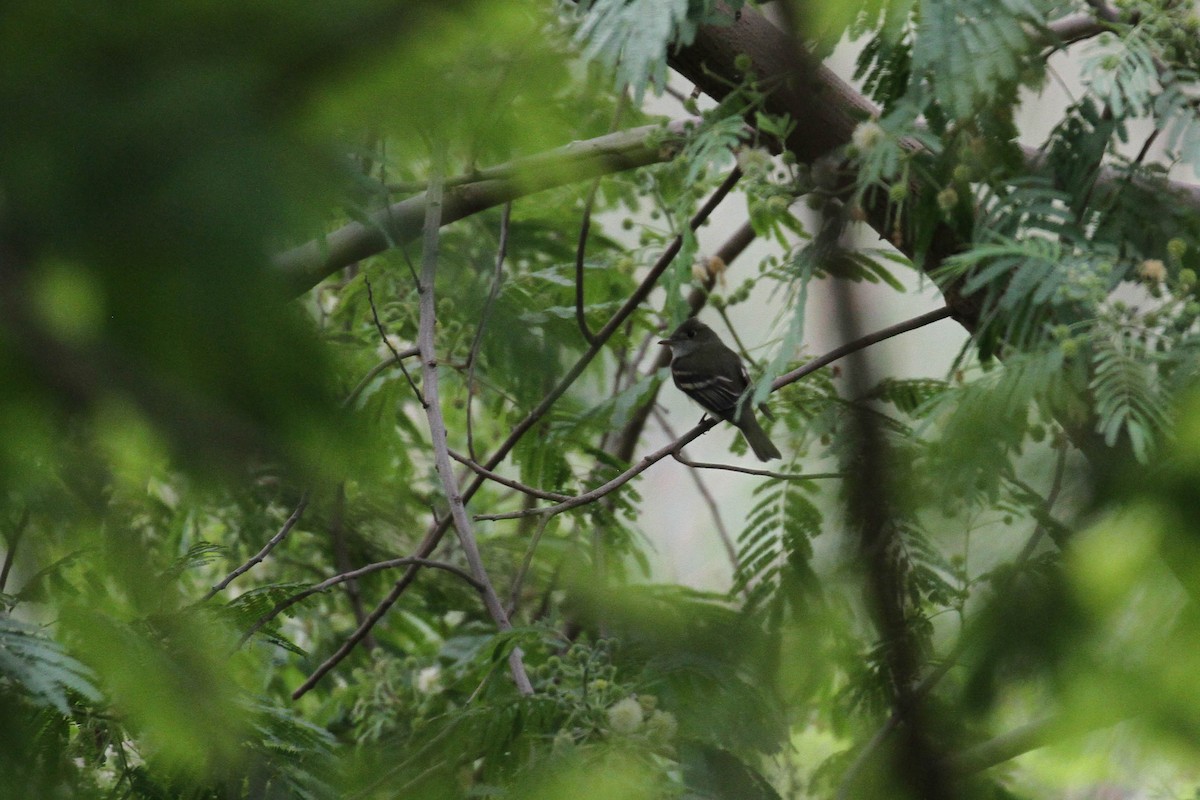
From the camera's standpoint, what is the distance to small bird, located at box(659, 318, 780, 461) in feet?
13.1

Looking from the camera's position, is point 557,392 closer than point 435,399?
No

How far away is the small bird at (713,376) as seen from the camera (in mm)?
3984

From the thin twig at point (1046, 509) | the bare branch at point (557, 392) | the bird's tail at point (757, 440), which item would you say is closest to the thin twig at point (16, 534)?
the thin twig at point (1046, 509)

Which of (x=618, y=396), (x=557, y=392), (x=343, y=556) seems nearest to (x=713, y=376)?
(x=618, y=396)

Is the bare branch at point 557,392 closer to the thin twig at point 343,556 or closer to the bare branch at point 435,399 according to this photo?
the bare branch at point 435,399

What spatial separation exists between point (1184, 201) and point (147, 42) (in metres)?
2.00

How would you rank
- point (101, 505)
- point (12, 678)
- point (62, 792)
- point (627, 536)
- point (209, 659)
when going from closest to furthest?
1. point (101, 505)
2. point (62, 792)
3. point (209, 659)
4. point (12, 678)
5. point (627, 536)

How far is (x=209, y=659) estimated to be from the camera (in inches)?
58.4

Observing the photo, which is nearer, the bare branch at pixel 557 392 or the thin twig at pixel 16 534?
the thin twig at pixel 16 534

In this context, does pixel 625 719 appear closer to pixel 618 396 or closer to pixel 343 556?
pixel 618 396

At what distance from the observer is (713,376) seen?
15.1 ft

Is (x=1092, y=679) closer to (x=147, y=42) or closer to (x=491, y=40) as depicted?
(x=491, y=40)

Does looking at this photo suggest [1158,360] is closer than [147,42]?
No

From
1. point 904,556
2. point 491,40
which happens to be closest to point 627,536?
point 904,556
